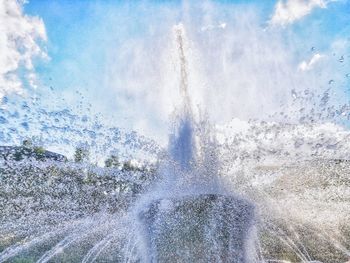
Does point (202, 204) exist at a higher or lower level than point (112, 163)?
lower

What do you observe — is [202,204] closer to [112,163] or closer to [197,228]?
[197,228]

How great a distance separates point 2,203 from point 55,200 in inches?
111

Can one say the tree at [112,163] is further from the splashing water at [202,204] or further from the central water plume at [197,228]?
the central water plume at [197,228]

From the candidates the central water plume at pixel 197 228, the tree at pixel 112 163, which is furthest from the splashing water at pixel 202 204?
the tree at pixel 112 163

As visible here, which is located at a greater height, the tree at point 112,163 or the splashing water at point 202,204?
the tree at point 112,163

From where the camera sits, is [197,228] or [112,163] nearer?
[197,228]

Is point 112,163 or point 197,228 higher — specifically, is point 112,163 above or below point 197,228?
above

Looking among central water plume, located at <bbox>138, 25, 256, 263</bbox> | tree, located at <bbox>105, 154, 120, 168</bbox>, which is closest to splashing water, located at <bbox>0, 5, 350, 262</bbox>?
central water plume, located at <bbox>138, 25, 256, 263</bbox>

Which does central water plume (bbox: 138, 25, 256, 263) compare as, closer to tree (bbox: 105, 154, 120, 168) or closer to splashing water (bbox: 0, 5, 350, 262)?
splashing water (bbox: 0, 5, 350, 262)

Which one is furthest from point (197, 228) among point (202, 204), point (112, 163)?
point (112, 163)

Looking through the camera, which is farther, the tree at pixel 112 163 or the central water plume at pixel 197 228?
the tree at pixel 112 163

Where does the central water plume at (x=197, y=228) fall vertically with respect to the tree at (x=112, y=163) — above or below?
below

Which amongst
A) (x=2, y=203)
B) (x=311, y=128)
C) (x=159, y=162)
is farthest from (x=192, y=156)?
(x=2, y=203)

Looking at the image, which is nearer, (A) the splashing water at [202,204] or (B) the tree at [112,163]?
(A) the splashing water at [202,204]
